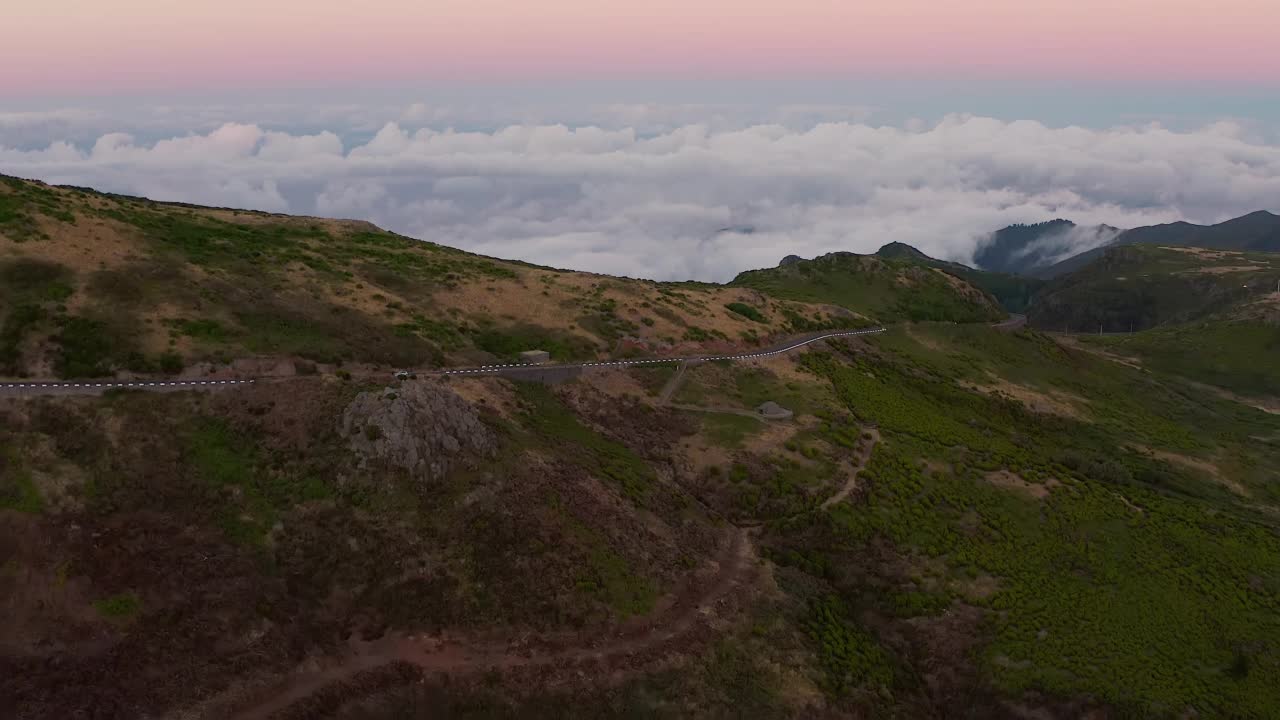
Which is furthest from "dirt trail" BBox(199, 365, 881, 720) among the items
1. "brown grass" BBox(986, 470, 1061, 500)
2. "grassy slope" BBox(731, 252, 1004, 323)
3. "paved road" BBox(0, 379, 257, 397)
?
"grassy slope" BBox(731, 252, 1004, 323)

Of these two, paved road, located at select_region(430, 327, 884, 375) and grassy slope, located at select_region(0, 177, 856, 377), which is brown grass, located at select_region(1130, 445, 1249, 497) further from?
grassy slope, located at select_region(0, 177, 856, 377)

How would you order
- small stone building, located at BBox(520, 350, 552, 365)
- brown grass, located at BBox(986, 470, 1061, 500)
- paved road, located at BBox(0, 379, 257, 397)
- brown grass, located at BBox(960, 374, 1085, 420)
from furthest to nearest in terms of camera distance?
brown grass, located at BBox(960, 374, 1085, 420), small stone building, located at BBox(520, 350, 552, 365), brown grass, located at BBox(986, 470, 1061, 500), paved road, located at BBox(0, 379, 257, 397)

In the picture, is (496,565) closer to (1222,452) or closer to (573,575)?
(573,575)

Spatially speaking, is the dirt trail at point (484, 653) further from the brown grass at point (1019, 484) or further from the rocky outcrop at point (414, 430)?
the brown grass at point (1019, 484)

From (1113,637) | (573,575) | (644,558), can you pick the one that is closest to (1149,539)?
(1113,637)

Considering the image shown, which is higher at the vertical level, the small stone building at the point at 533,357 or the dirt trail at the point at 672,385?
the small stone building at the point at 533,357

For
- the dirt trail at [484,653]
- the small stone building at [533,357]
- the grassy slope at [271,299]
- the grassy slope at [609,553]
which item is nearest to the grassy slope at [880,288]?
the grassy slope at [271,299]
